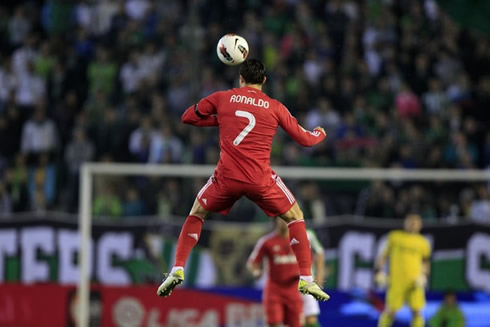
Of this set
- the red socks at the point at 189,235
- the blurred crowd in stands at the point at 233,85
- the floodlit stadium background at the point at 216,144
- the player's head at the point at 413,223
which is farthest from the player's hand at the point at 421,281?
the red socks at the point at 189,235

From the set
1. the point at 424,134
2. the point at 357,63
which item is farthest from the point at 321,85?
the point at 424,134

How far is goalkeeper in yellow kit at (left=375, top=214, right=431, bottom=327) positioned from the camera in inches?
621

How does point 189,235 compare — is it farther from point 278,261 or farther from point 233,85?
point 233,85

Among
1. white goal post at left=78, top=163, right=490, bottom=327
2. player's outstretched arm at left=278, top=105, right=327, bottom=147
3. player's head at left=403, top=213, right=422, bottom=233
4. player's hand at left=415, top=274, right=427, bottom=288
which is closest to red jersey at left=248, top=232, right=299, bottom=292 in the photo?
white goal post at left=78, top=163, right=490, bottom=327

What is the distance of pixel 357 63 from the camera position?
1892cm

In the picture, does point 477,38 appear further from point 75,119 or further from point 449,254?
point 75,119

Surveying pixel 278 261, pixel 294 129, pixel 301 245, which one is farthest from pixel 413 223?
pixel 294 129

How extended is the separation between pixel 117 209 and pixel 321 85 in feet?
14.2

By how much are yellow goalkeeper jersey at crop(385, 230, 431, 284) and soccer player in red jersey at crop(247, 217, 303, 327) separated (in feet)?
10.7

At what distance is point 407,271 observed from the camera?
15.9 meters

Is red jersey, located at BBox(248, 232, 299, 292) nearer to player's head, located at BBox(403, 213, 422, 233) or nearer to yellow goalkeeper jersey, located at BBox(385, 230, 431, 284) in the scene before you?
player's head, located at BBox(403, 213, 422, 233)

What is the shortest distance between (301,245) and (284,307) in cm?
384

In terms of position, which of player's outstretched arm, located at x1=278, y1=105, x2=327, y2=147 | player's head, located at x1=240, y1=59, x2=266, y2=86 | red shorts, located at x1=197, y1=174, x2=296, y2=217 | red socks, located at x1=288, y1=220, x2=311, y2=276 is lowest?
red socks, located at x1=288, y1=220, x2=311, y2=276

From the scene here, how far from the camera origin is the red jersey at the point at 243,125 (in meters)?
8.85
